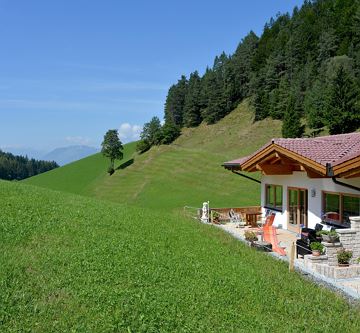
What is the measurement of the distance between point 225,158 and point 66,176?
40912 mm

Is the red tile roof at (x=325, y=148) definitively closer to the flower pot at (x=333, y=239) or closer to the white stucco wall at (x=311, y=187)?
the white stucco wall at (x=311, y=187)

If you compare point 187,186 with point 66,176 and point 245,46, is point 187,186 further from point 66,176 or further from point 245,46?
point 245,46

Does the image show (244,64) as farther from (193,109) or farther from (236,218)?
(236,218)

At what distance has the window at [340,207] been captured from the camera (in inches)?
539

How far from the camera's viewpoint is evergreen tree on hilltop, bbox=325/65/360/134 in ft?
162

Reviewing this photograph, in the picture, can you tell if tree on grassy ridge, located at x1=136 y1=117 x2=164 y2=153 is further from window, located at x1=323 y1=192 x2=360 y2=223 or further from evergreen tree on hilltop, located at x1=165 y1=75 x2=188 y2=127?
window, located at x1=323 y1=192 x2=360 y2=223

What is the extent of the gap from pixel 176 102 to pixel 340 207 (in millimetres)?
96161

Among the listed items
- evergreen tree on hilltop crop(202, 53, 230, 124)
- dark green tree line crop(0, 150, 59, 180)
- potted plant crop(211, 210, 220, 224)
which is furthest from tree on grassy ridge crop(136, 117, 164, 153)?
dark green tree line crop(0, 150, 59, 180)

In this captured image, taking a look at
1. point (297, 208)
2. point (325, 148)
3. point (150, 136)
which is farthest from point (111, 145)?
point (325, 148)

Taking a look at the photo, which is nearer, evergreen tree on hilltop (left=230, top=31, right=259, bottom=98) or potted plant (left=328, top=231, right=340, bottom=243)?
potted plant (left=328, top=231, right=340, bottom=243)

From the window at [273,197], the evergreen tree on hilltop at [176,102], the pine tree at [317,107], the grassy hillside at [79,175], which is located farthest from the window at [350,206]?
the evergreen tree on hilltop at [176,102]

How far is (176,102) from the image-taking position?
109 metres

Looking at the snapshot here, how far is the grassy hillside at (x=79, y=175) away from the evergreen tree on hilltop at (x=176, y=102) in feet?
43.6

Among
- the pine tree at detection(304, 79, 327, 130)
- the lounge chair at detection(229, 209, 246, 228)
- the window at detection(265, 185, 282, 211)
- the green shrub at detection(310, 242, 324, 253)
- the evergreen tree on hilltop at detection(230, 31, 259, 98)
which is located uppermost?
the evergreen tree on hilltop at detection(230, 31, 259, 98)
